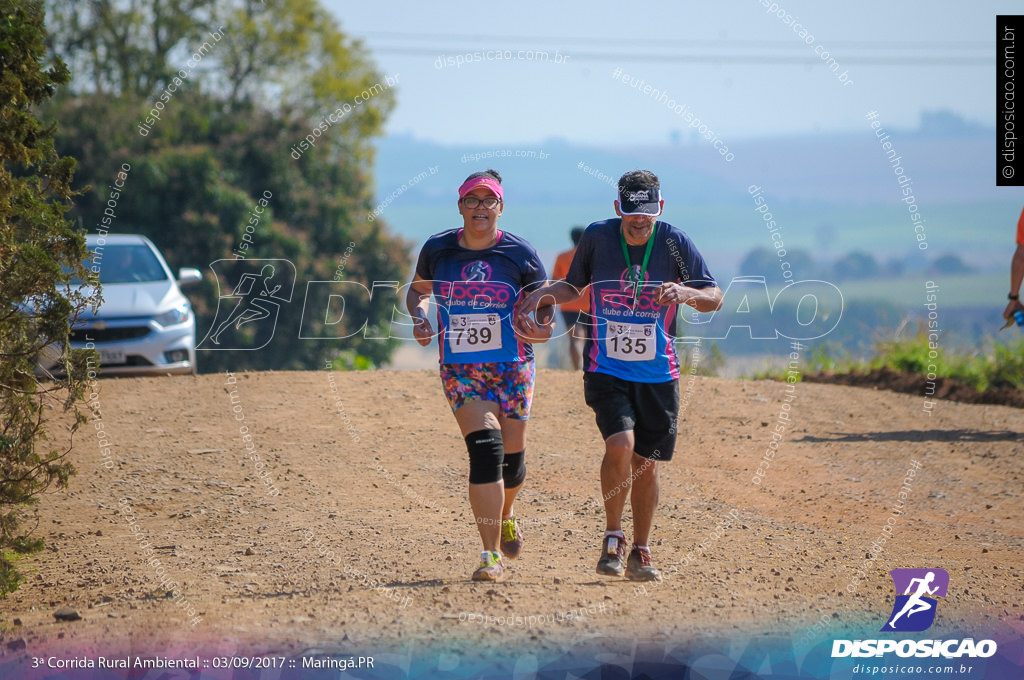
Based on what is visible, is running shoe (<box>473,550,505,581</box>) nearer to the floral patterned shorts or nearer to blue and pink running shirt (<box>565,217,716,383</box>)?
the floral patterned shorts

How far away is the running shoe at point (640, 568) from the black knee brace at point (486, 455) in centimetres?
87

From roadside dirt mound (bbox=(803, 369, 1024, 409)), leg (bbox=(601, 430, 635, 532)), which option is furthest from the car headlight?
roadside dirt mound (bbox=(803, 369, 1024, 409))

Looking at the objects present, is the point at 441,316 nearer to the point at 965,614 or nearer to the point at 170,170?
the point at 965,614

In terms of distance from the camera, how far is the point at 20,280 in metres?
5.58

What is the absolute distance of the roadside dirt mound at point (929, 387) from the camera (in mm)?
12469

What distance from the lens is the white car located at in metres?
11.4

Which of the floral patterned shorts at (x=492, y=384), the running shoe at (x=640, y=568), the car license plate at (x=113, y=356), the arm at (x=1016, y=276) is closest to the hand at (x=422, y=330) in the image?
the floral patterned shorts at (x=492, y=384)

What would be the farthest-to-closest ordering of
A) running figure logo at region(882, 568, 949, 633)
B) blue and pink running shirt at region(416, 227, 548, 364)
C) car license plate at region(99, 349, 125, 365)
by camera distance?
car license plate at region(99, 349, 125, 365), blue and pink running shirt at region(416, 227, 548, 364), running figure logo at region(882, 568, 949, 633)

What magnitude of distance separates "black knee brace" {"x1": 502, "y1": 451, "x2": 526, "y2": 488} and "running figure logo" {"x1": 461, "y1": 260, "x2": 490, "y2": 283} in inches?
39.7

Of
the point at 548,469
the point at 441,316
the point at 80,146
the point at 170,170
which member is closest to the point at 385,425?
the point at 548,469

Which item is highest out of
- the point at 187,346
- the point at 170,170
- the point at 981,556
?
the point at 170,170

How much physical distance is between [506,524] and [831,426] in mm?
5789

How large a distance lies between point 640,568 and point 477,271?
71.5 inches

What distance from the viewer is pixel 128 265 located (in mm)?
12516
